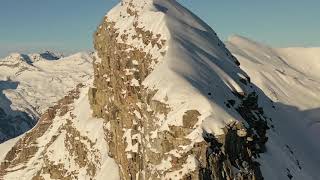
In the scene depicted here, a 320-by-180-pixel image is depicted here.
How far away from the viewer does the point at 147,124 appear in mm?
80438

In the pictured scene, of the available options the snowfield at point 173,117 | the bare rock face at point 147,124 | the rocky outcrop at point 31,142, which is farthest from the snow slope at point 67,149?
the bare rock face at point 147,124

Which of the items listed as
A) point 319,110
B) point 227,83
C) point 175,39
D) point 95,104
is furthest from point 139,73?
point 319,110

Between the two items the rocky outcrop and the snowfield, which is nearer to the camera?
the snowfield

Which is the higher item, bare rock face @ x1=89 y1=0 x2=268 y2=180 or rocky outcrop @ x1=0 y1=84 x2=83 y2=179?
rocky outcrop @ x1=0 y1=84 x2=83 y2=179

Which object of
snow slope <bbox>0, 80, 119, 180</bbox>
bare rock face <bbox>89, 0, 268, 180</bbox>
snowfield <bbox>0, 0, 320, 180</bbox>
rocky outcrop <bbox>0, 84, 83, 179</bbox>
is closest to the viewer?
bare rock face <bbox>89, 0, 268, 180</bbox>

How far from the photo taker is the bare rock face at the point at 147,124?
220 feet

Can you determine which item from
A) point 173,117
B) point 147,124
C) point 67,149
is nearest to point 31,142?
point 67,149

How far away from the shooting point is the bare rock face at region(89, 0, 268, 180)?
2635 inches

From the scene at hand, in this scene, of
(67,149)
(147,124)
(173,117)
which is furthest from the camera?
(67,149)

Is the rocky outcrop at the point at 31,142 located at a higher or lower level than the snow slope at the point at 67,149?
higher

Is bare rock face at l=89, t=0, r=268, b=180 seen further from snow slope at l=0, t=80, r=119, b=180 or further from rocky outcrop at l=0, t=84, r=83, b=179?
rocky outcrop at l=0, t=84, r=83, b=179

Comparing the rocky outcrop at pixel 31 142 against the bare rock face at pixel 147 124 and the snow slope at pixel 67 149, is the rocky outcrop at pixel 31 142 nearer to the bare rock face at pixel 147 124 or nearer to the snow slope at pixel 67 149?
the snow slope at pixel 67 149

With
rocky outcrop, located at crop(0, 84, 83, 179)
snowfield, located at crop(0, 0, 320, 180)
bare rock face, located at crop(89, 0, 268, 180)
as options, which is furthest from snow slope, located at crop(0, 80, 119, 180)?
bare rock face, located at crop(89, 0, 268, 180)

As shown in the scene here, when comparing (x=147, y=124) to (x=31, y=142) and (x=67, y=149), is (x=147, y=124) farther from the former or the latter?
(x=31, y=142)
